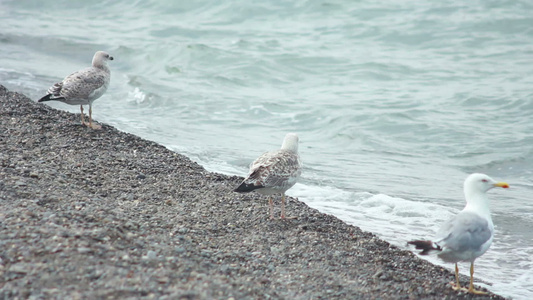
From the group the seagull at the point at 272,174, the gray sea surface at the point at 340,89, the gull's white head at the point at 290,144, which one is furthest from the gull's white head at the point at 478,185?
the gull's white head at the point at 290,144

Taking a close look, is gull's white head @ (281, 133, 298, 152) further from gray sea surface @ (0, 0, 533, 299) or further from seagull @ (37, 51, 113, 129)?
seagull @ (37, 51, 113, 129)

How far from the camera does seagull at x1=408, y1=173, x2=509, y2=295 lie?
521 centimetres

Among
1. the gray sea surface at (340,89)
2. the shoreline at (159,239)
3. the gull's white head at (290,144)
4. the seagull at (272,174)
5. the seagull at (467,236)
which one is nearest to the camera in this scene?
the shoreline at (159,239)

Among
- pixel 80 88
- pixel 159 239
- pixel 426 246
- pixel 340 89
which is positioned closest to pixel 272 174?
pixel 159 239

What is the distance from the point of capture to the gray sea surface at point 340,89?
9352mm

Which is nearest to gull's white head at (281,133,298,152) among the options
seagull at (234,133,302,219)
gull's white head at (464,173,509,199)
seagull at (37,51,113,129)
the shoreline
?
seagull at (234,133,302,219)

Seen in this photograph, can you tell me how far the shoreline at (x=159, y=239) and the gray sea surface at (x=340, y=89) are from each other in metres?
1.32

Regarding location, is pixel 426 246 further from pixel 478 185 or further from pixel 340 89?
pixel 340 89

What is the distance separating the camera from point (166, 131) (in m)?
12.4

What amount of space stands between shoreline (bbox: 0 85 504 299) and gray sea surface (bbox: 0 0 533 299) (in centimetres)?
132

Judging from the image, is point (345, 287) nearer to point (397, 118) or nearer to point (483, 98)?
point (397, 118)

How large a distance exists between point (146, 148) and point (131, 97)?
647 centimetres

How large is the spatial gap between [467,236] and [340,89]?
486 inches

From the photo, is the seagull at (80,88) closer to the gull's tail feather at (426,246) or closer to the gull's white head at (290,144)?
the gull's white head at (290,144)
